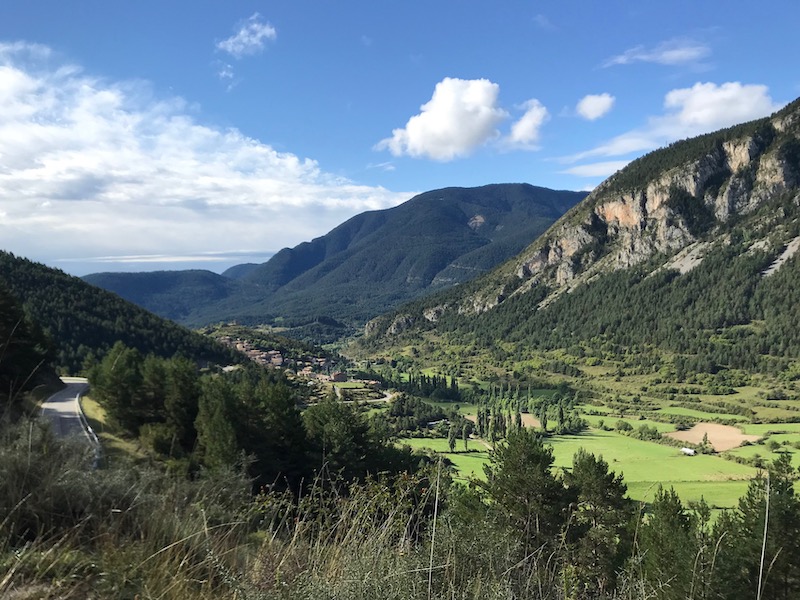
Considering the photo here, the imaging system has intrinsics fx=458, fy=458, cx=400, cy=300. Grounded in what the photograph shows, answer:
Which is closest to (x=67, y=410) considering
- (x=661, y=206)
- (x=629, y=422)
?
(x=629, y=422)

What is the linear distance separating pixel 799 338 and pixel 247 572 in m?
127

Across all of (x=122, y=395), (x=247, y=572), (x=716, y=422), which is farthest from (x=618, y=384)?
(x=247, y=572)

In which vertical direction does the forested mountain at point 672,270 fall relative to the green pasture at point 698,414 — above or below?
above

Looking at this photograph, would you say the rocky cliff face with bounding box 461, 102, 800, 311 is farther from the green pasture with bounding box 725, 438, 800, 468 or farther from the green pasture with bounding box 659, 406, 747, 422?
the green pasture with bounding box 725, 438, 800, 468

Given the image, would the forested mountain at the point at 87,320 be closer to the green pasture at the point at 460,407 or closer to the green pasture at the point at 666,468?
the green pasture at the point at 460,407

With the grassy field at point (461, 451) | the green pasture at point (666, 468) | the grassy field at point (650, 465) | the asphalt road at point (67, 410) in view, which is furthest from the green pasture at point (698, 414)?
the asphalt road at point (67, 410)

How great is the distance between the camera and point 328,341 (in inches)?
7456

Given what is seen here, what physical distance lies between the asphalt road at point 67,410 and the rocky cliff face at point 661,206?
507 ft

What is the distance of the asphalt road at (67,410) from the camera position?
52.0ft

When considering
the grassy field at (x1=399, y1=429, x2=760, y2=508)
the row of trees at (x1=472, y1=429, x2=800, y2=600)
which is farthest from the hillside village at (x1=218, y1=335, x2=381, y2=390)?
the row of trees at (x1=472, y1=429, x2=800, y2=600)

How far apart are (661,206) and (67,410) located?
171504mm

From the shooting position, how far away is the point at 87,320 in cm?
5491

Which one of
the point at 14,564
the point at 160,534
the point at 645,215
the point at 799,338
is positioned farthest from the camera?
the point at 645,215

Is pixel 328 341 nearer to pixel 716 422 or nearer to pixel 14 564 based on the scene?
pixel 716 422
